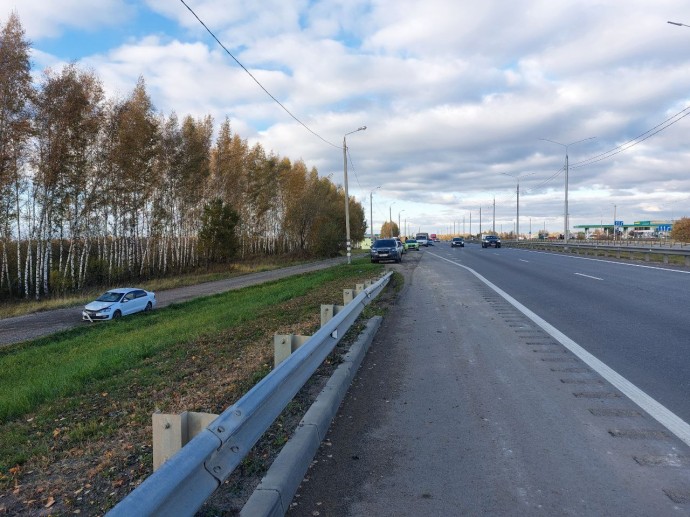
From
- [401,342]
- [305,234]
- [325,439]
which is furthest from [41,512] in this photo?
[305,234]

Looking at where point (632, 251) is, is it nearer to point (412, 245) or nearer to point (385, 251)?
point (385, 251)

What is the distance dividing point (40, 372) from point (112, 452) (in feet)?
29.0

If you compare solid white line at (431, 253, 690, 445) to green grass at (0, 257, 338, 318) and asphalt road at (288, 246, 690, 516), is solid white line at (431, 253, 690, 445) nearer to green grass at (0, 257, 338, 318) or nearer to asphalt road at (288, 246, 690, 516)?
asphalt road at (288, 246, 690, 516)

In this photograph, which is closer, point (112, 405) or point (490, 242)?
point (112, 405)

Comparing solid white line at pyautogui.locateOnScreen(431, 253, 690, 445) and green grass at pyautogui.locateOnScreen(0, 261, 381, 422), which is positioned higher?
solid white line at pyautogui.locateOnScreen(431, 253, 690, 445)

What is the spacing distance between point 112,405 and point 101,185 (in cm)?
2973

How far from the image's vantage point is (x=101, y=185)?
107ft

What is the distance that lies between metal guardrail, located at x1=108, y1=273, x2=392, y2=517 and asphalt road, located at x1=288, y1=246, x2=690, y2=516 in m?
0.59

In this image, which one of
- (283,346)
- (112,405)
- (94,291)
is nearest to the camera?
(283,346)

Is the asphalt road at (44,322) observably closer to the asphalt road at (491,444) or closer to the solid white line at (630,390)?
the asphalt road at (491,444)

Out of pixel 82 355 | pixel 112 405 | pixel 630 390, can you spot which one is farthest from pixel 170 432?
pixel 82 355

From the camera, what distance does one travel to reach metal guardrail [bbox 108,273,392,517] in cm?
224

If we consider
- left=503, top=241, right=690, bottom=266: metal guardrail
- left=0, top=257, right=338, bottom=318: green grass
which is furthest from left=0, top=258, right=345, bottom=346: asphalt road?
left=503, top=241, right=690, bottom=266: metal guardrail

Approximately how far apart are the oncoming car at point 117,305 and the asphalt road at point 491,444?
59.7ft
